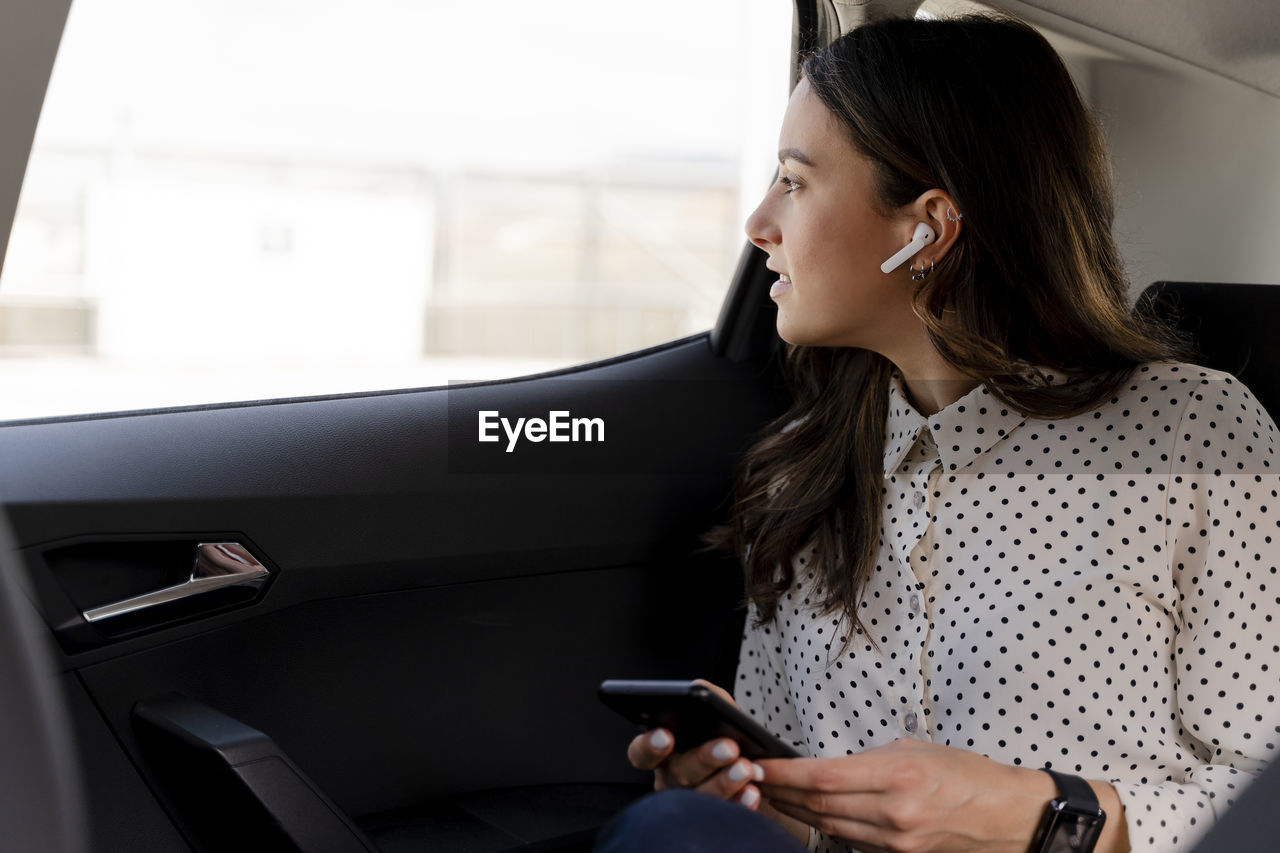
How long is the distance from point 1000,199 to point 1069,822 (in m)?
0.67

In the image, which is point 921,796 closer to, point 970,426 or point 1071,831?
point 1071,831

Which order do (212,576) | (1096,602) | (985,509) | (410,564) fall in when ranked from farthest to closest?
(410,564)
(212,576)
(985,509)
(1096,602)

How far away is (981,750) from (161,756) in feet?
3.03

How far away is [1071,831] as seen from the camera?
1.05 meters

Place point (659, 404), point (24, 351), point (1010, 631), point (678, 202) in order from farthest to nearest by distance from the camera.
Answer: point (678, 202)
point (24, 351)
point (659, 404)
point (1010, 631)

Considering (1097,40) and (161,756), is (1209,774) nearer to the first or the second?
(1097,40)

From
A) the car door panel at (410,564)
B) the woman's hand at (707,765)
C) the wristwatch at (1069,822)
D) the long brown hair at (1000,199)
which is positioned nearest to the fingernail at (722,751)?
the woman's hand at (707,765)

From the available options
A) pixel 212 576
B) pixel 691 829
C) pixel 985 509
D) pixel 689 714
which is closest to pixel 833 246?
pixel 985 509

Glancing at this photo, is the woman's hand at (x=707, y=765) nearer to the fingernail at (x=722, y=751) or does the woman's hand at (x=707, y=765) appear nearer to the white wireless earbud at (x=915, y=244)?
the fingernail at (x=722, y=751)

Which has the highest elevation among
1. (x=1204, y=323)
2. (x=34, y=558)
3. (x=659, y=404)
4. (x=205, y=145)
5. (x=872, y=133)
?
(x=205, y=145)

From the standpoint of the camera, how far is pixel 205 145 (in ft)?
38.1

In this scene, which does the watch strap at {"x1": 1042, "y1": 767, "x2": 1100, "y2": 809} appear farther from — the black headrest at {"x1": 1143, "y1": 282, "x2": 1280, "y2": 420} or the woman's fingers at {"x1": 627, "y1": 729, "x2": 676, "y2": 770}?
the black headrest at {"x1": 1143, "y1": 282, "x2": 1280, "y2": 420}

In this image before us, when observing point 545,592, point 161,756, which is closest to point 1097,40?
point 545,592

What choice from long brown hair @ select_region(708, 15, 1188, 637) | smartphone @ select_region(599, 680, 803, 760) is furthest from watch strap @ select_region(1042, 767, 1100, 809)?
long brown hair @ select_region(708, 15, 1188, 637)
